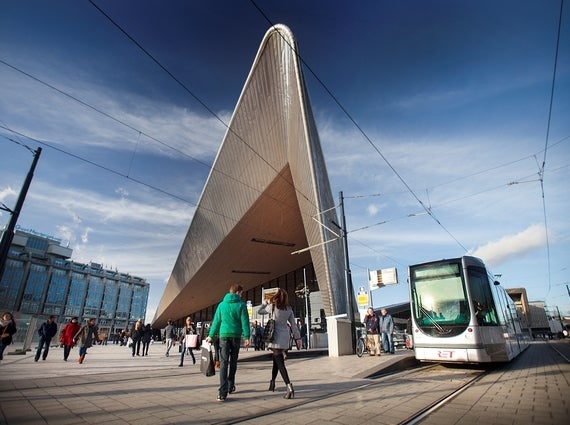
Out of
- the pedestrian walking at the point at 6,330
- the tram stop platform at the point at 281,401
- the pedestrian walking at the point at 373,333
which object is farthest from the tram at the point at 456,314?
the pedestrian walking at the point at 6,330

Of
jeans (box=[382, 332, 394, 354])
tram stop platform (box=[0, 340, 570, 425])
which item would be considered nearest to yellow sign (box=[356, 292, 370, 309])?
jeans (box=[382, 332, 394, 354])

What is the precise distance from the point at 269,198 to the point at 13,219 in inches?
645

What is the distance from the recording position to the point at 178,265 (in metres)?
Result: 42.1

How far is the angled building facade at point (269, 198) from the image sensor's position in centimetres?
1730

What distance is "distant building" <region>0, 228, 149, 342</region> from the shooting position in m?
73.2

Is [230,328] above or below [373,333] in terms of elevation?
above

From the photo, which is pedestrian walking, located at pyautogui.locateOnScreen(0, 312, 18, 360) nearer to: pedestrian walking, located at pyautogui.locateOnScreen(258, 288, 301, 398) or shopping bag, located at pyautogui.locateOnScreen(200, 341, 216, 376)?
shopping bag, located at pyautogui.locateOnScreen(200, 341, 216, 376)

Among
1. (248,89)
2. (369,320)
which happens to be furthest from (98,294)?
(369,320)

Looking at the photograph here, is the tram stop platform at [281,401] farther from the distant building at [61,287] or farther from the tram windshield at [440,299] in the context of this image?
the distant building at [61,287]

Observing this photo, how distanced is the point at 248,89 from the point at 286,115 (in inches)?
147

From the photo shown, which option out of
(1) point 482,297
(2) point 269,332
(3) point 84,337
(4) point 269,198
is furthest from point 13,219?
(4) point 269,198

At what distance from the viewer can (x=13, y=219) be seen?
862 centimetres

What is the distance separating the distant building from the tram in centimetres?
7359

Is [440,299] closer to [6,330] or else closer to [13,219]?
[13,219]
